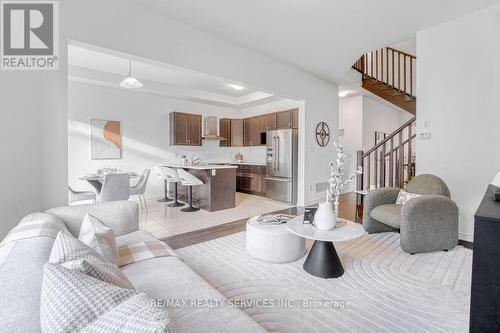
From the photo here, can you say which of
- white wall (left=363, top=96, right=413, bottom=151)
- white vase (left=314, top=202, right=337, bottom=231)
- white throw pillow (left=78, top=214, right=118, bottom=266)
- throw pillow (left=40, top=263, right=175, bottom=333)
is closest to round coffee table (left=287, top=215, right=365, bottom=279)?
white vase (left=314, top=202, right=337, bottom=231)

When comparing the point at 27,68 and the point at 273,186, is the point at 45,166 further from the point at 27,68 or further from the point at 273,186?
the point at 273,186

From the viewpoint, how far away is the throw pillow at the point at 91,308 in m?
0.58

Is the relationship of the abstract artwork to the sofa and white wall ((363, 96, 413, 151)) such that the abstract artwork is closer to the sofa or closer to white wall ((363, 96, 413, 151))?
the sofa

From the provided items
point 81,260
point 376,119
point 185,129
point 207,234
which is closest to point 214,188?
point 207,234

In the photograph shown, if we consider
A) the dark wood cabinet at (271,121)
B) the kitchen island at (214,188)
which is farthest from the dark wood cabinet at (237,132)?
the kitchen island at (214,188)

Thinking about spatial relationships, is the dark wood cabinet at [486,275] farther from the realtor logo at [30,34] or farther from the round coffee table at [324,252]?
the realtor logo at [30,34]

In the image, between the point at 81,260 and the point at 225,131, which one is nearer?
the point at 81,260

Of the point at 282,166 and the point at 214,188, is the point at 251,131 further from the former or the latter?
the point at 214,188

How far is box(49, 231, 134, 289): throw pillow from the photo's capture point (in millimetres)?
836

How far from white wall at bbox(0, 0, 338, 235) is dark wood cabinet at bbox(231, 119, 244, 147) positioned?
11.3 ft

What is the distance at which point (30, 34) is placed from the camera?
2.29 metres

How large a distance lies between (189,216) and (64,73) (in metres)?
2.73

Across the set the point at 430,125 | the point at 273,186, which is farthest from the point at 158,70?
the point at 430,125

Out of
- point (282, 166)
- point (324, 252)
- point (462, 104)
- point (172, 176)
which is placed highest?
point (462, 104)
